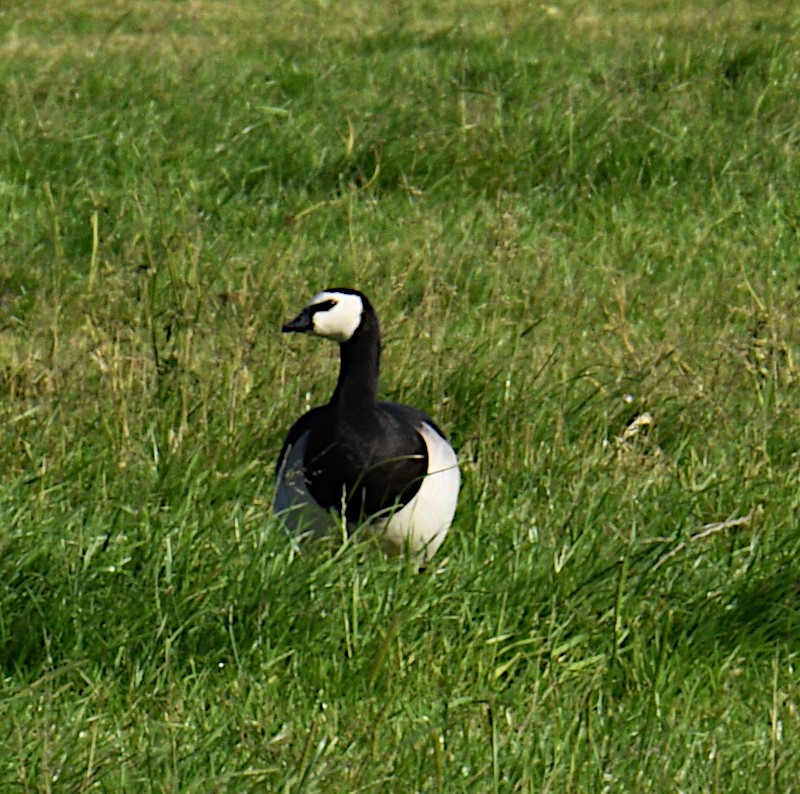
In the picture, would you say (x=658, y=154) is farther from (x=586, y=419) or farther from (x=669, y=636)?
(x=669, y=636)

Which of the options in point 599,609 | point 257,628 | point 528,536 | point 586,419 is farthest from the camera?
point 586,419

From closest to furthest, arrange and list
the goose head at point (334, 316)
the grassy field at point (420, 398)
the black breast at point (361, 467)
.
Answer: the grassy field at point (420, 398) < the black breast at point (361, 467) < the goose head at point (334, 316)

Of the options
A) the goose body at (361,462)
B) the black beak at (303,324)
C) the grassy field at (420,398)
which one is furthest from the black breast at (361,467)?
the black beak at (303,324)

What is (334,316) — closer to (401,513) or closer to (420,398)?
(401,513)

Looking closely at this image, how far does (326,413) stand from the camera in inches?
169

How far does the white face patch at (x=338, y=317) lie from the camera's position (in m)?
4.37

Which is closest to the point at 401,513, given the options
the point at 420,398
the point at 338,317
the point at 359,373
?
the point at 359,373

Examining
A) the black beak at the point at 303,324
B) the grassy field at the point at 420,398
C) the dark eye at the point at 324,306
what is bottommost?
the grassy field at the point at 420,398

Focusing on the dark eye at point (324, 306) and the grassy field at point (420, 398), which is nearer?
the grassy field at point (420, 398)

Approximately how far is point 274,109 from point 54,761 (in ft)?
18.4

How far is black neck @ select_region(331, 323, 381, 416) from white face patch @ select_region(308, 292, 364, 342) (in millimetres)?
30

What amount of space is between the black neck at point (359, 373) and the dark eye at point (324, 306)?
11 cm

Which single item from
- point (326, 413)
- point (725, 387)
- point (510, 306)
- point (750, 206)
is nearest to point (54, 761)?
point (326, 413)

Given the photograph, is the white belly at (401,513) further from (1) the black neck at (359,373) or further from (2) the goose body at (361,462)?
(1) the black neck at (359,373)
